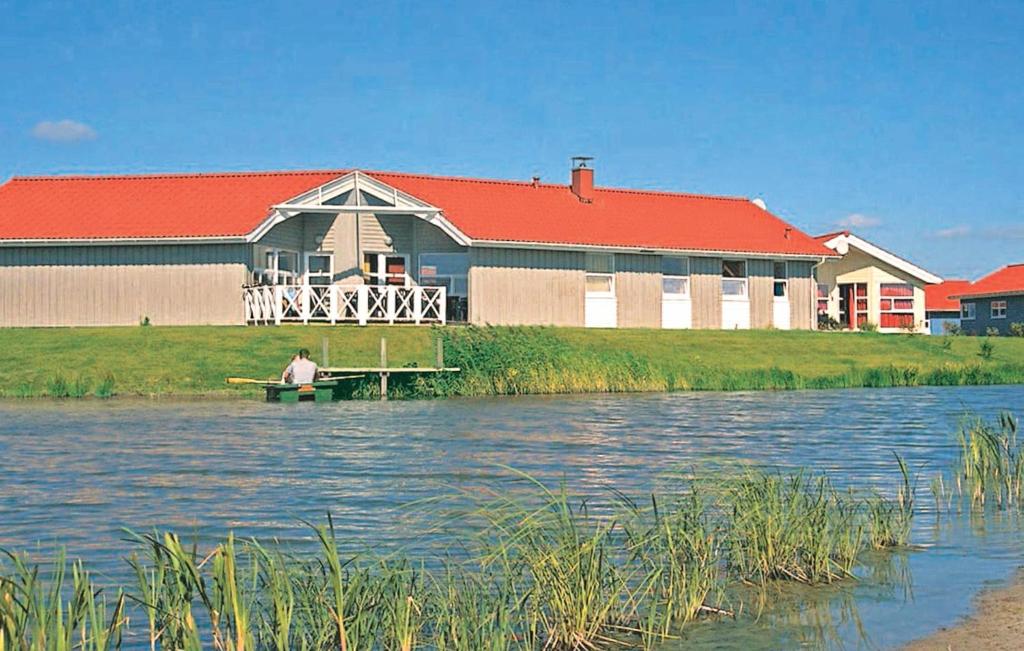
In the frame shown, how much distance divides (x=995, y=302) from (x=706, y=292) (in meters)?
27.3

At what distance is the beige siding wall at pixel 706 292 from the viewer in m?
44.0

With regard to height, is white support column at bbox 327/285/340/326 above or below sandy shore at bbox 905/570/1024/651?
above

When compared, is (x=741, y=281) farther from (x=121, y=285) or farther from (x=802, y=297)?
(x=121, y=285)

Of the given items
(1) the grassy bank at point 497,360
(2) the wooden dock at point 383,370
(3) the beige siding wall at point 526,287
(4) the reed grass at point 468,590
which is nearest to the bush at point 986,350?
(1) the grassy bank at point 497,360

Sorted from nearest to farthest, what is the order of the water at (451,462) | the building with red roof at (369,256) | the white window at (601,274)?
the water at (451,462), the building with red roof at (369,256), the white window at (601,274)

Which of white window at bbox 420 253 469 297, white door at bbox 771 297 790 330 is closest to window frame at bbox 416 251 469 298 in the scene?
white window at bbox 420 253 469 297

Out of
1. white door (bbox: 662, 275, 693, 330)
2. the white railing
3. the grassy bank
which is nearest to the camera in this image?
the grassy bank

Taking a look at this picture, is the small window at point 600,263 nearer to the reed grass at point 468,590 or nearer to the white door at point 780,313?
Answer: the white door at point 780,313

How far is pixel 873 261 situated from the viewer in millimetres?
A: 52219

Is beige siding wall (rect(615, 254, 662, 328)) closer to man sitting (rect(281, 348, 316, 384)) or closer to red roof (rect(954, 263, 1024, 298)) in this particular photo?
man sitting (rect(281, 348, 316, 384))

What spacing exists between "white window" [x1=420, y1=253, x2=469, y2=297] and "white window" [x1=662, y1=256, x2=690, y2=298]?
23.0 ft

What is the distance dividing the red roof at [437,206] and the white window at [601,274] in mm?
651

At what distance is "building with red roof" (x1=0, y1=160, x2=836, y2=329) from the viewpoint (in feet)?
129

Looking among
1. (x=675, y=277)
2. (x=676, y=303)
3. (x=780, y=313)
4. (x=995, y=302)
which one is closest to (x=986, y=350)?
(x=780, y=313)
